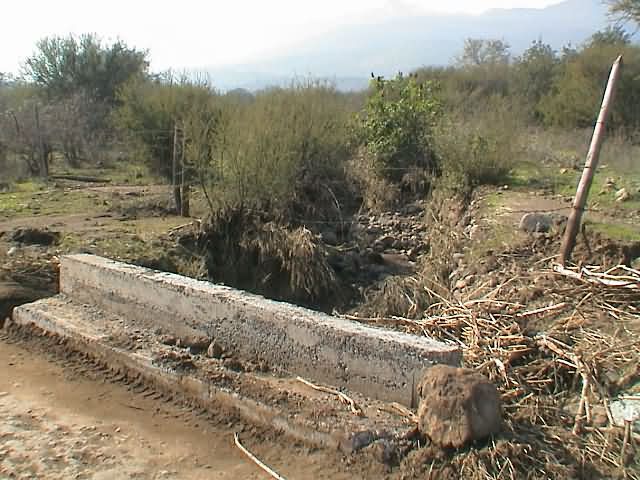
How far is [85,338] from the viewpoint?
5.72 m

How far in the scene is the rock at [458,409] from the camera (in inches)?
149

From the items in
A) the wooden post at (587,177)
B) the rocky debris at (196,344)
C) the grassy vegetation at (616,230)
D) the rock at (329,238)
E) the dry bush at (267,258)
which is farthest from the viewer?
the rock at (329,238)

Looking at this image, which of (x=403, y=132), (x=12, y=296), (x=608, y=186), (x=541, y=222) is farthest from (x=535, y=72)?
(x=12, y=296)

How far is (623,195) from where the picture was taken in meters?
9.01

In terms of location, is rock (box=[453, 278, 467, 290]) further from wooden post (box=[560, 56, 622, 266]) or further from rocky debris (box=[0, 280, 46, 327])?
rocky debris (box=[0, 280, 46, 327])

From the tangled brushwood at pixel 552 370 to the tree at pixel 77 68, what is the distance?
21.5 metres

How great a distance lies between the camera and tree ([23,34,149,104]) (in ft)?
81.0

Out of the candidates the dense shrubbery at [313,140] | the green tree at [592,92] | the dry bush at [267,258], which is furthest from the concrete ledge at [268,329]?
the green tree at [592,92]

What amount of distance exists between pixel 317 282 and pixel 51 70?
1928 cm

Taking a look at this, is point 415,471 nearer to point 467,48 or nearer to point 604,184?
point 604,184

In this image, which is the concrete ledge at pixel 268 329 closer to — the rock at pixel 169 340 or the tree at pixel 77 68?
the rock at pixel 169 340

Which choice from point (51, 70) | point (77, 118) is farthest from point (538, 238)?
point (51, 70)

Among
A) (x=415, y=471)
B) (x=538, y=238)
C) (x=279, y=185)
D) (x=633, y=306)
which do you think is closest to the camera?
(x=415, y=471)

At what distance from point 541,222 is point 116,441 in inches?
218
